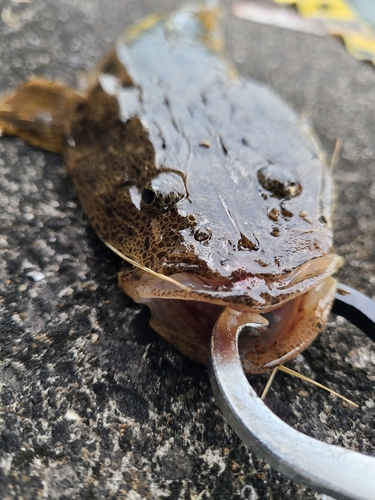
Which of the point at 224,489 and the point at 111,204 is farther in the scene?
the point at 111,204

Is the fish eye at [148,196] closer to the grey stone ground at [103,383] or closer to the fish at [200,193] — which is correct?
the fish at [200,193]

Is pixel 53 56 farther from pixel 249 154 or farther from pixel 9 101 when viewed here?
pixel 249 154

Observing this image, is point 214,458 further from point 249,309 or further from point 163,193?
point 163,193

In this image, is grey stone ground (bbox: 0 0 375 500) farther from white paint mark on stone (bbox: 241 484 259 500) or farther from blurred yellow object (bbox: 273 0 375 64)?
blurred yellow object (bbox: 273 0 375 64)

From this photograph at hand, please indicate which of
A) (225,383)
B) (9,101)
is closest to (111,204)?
(225,383)

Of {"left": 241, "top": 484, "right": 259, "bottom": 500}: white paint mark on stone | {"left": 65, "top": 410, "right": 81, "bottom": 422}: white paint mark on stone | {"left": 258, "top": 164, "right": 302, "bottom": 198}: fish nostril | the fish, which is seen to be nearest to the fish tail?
the fish

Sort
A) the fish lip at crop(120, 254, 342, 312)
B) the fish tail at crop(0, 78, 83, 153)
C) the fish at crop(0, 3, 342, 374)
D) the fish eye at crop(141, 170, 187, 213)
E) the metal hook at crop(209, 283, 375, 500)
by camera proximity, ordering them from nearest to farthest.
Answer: the metal hook at crop(209, 283, 375, 500), the fish lip at crop(120, 254, 342, 312), the fish at crop(0, 3, 342, 374), the fish eye at crop(141, 170, 187, 213), the fish tail at crop(0, 78, 83, 153)
